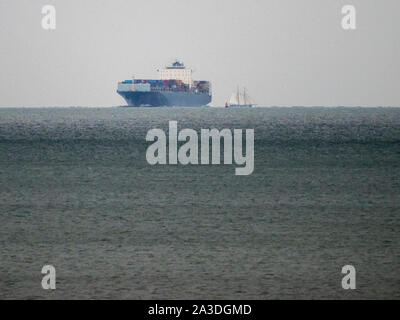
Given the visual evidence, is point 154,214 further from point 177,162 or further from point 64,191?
point 177,162

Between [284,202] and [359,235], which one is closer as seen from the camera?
[359,235]

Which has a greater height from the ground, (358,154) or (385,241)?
(358,154)

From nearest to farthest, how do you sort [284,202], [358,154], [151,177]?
[284,202] → [151,177] → [358,154]

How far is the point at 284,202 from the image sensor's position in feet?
92.4

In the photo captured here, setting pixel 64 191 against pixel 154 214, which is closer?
pixel 154 214

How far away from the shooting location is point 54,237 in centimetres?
2097

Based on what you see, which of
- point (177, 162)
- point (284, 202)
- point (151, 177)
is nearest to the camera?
point (284, 202)

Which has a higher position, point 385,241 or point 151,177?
point 151,177
